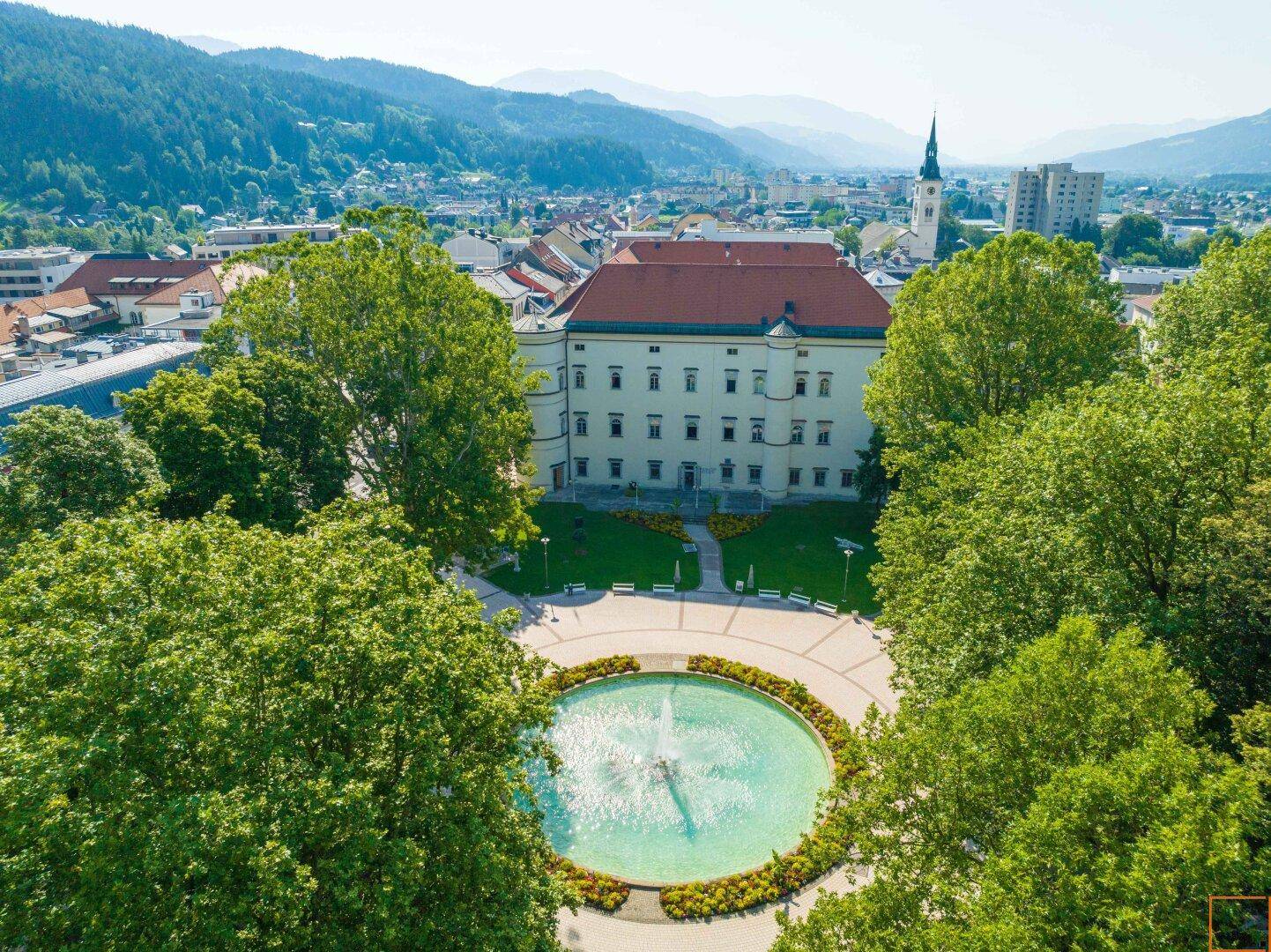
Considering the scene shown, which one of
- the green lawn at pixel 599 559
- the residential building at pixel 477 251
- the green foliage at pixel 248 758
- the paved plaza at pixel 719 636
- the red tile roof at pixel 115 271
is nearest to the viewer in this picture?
the green foliage at pixel 248 758

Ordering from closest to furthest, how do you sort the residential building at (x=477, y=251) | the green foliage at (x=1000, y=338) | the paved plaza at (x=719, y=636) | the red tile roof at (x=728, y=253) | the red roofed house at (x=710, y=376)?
the green foliage at (x=1000, y=338)
the paved plaza at (x=719, y=636)
the red roofed house at (x=710, y=376)
the red tile roof at (x=728, y=253)
the residential building at (x=477, y=251)

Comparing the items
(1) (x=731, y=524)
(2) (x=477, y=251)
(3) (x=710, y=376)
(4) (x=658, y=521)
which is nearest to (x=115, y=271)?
(2) (x=477, y=251)

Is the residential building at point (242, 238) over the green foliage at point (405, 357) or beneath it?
over

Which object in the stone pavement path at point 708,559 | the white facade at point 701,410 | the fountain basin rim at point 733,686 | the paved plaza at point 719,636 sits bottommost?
the fountain basin rim at point 733,686

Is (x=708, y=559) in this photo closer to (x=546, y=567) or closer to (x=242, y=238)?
(x=546, y=567)

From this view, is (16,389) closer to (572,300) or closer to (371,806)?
(572,300)

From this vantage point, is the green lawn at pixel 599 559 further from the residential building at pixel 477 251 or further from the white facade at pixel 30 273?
the white facade at pixel 30 273

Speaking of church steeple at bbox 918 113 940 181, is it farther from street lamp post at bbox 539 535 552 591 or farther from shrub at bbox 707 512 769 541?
street lamp post at bbox 539 535 552 591

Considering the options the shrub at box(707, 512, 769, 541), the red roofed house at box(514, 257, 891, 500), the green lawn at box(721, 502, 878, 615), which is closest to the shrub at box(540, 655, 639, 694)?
the green lawn at box(721, 502, 878, 615)

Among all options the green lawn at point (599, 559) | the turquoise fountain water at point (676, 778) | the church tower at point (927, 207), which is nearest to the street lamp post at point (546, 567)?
the green lawn at point (599, 559)
